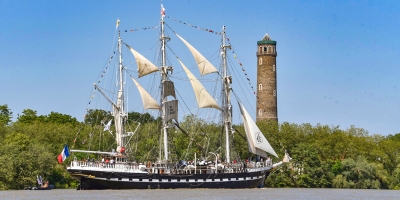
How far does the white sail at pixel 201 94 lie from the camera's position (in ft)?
300

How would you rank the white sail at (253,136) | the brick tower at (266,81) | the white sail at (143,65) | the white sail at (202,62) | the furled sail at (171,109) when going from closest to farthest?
1. the white sail at (253,136)
2. the white sail at (143,65)
3. the white sail at (202,62)
4. the furled sail at (171,109)
5. the brick tower at (266,81)

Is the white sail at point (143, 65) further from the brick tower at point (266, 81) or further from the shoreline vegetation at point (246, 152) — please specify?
the brick tower at point (266, 81)

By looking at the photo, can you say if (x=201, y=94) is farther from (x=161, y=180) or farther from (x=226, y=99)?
(x=161, y=180)

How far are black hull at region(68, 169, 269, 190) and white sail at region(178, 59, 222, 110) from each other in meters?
7.62

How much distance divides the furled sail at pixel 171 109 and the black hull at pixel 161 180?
7.34 meters

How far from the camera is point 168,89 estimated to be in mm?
91688

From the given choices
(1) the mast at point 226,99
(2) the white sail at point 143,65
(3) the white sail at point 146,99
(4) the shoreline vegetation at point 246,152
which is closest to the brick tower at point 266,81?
(4) the shoreline vegetation at point 246,152

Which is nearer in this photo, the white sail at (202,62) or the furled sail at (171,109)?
the white sail at (202,62)

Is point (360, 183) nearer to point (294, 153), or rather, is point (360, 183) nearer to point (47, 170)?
point (294, 153)

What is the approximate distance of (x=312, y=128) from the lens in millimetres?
119625

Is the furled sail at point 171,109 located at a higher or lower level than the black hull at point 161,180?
higher
